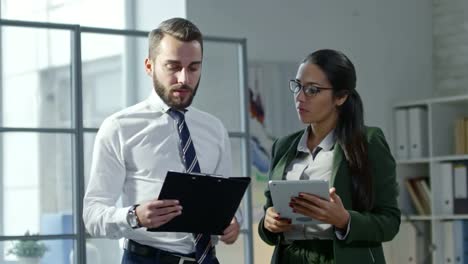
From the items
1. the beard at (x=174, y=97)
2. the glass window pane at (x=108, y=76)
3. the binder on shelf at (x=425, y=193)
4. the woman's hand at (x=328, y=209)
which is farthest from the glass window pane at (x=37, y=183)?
the binder on shelf at (x=425, y=193)

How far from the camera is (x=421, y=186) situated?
6.51 meters

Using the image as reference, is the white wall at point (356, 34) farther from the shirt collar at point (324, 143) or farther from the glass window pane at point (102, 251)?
A: the shirt collar at point (324, 143)

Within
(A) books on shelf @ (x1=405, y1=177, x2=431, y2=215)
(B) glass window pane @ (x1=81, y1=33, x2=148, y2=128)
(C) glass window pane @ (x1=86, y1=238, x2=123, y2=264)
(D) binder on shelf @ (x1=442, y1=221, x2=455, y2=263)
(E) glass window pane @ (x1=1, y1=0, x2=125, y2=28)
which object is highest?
(E) glass window pane @ (x1=1, y1=0, x2=125, y2=28)

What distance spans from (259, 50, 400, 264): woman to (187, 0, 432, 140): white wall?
110 inches

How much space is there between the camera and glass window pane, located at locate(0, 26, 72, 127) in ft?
14.5

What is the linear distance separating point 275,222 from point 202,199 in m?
0.30

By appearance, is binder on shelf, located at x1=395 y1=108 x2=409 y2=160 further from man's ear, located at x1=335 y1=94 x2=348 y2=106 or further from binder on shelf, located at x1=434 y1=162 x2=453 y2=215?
man's ear, located at x1=335 y1=94 x2=348 y2=106

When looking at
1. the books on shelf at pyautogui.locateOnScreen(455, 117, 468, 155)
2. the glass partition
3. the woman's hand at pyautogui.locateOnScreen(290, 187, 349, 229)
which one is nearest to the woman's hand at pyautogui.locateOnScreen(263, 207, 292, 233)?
the woman's hand at pyautogui.locateOnScreen(290, 187, 349, 229)

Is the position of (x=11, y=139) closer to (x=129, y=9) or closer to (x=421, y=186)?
(x=129, y=9)

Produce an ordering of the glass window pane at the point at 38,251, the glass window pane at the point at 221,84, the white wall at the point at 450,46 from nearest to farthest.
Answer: the glass window pane at the point at 38,251
the glass window pane at the point at 221,84
the white wall at the point at 450,46

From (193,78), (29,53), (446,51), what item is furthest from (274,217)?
(446,51)

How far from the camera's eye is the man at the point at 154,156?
2602 millimetres

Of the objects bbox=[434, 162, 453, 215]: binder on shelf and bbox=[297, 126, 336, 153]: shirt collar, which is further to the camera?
bbox=[434, 162, 453, 215]: binder on shelf

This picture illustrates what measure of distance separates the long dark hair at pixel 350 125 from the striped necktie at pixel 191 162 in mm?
422
